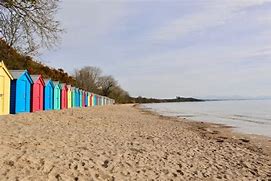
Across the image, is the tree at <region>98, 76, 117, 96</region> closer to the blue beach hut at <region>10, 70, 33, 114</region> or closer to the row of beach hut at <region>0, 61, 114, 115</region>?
the row of beach hut at <region>0, 61, 114, 115</region>

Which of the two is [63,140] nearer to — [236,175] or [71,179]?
[71,179]

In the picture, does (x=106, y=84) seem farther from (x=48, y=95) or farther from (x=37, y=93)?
(x=37, y=93)

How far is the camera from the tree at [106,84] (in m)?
127

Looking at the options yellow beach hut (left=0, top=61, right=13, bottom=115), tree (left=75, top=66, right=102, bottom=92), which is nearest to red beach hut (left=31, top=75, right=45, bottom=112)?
yellow beach hut (left=0, top=61, right=13, bottom=115)

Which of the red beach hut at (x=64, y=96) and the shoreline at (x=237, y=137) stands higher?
the red beach hut at (x=64, y=96)

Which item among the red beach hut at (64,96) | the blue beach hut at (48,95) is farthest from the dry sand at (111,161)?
the red beach hut at (64,96)

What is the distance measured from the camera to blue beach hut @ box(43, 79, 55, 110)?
28.6 meters

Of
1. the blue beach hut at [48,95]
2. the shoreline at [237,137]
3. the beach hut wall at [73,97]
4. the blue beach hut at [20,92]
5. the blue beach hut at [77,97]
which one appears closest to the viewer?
the shoreline at [237,137]

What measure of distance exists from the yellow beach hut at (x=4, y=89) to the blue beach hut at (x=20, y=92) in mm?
659

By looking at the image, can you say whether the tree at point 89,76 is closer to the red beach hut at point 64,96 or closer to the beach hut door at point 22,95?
the red beach hut at point 64,96

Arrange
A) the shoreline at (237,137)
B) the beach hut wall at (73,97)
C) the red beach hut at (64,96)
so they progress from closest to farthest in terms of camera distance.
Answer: the shoreline at (237,137)
the red beach hut at (64,96)
the beach hut wall at (73,97)

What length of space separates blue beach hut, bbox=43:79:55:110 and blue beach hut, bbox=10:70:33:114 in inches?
183

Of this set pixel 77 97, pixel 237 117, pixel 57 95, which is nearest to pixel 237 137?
pixel 57 95

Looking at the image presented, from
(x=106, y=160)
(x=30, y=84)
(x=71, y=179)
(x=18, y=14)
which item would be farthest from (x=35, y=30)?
(x=30, y=84)
